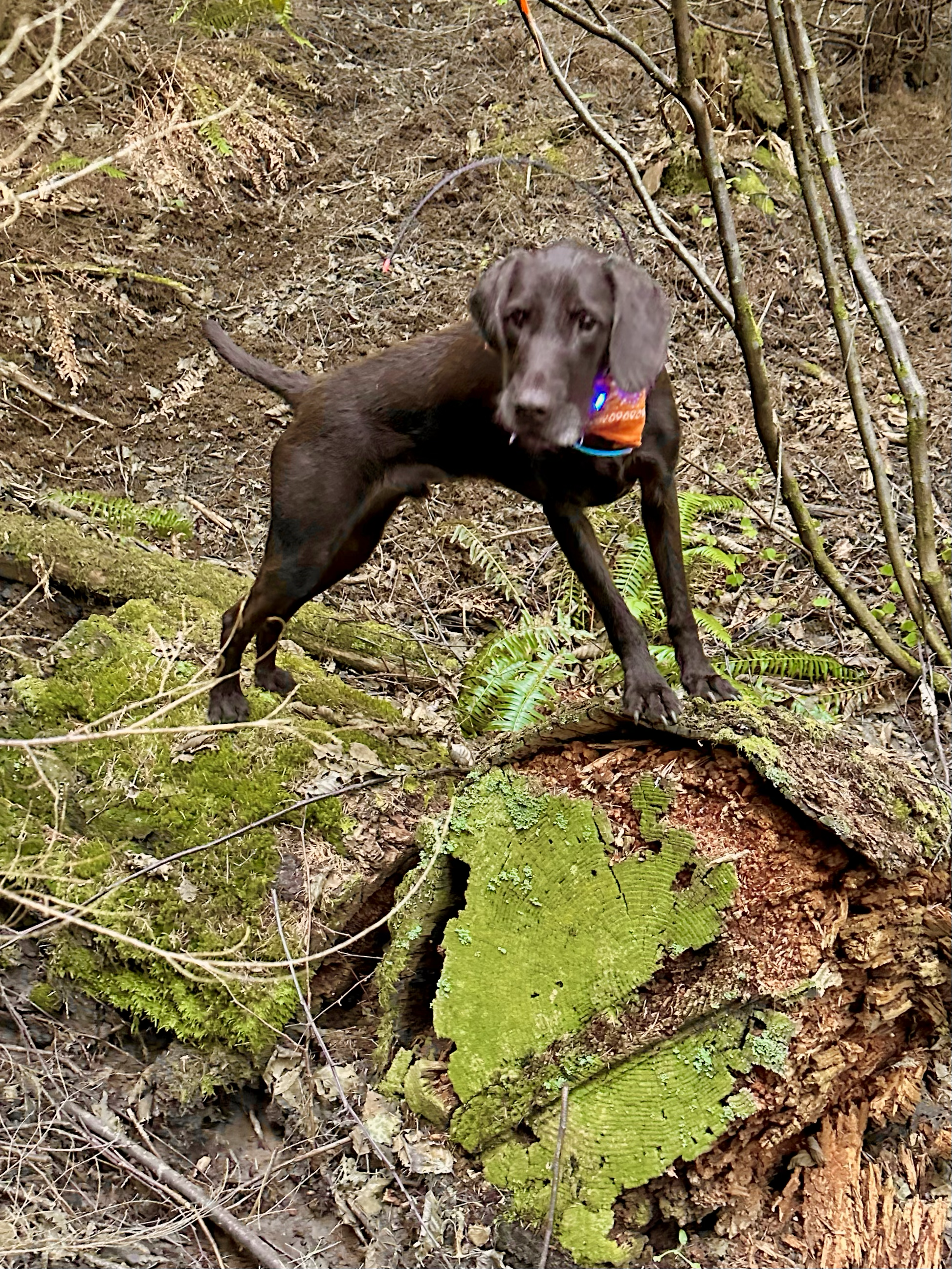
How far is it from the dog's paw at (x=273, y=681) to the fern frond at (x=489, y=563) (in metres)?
1.52

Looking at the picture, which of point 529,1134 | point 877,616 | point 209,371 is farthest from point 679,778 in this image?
point 209,371

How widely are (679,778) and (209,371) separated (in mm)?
5314

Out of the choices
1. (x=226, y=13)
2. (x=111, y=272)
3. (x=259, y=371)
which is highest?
(x=226, y=13)

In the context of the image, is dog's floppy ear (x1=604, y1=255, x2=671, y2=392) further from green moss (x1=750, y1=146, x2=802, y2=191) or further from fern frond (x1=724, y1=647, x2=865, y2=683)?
green moss (x1=750, y1=146, x2=802, y2=191)

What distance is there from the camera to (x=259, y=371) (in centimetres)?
412

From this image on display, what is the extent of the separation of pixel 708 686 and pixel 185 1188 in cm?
232

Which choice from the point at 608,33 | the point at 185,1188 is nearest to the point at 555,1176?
the point at 185,1188

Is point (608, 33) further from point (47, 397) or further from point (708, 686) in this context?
point (47, 397)

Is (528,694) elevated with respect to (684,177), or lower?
lower

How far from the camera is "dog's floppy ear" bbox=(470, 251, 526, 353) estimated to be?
10.3ft

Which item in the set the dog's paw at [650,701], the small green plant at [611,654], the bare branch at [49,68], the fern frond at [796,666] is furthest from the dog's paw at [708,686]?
the bare branch at [49,68]

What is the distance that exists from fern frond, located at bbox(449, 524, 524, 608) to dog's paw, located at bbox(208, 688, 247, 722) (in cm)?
179

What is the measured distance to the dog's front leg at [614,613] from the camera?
10.1 feet

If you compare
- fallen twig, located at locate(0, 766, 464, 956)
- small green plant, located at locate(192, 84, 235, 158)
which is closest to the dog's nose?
fallen twig, located at locate(0, 766, 464, 956)
